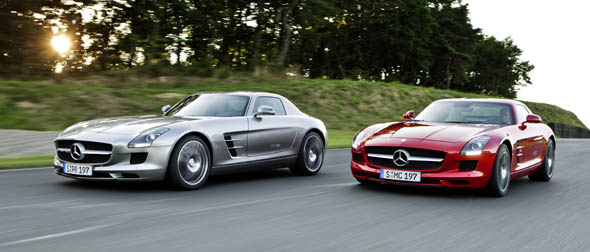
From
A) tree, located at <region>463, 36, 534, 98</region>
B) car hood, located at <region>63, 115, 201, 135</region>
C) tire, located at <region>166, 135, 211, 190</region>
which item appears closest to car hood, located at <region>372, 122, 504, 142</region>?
tire, located at <region>166, 135, 211, 190</region>

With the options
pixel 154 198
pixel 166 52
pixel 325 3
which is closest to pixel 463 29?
pixel 325 3

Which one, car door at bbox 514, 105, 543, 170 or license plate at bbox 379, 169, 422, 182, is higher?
car door at bbox 514, 105, 543, 170

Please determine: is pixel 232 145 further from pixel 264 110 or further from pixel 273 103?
pixel 273 103

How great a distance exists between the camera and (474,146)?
738cm

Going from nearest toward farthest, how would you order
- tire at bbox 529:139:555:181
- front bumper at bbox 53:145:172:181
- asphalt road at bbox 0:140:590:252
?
1. asphalt road at bbox 0:140:590:252
2. front bumper at bbox 53:145:172:181
3. tire at bbox 529:139:555:181

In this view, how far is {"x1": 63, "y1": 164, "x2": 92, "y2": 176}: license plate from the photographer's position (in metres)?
7.16

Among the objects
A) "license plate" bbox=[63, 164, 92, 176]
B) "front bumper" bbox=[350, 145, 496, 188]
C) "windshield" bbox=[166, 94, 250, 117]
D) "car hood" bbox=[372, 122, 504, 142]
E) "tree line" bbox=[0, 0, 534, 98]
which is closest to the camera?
"license plate" bbox=[63, 164, 92, 176]

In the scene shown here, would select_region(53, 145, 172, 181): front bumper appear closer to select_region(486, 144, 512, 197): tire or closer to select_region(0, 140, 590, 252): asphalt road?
select_region(0, 140, 590, 252): asphalt road

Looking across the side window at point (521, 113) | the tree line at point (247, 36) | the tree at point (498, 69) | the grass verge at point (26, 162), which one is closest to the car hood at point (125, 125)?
the grass verge at point (26, 162)

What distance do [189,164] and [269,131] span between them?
5.86 feet

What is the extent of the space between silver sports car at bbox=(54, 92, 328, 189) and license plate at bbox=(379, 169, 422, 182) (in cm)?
201

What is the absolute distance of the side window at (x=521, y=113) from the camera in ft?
28.7

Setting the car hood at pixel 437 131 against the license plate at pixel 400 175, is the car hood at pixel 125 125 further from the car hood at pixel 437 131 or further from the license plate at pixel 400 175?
the car hood at pixel 437 131

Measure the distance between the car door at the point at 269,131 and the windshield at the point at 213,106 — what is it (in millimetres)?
207
